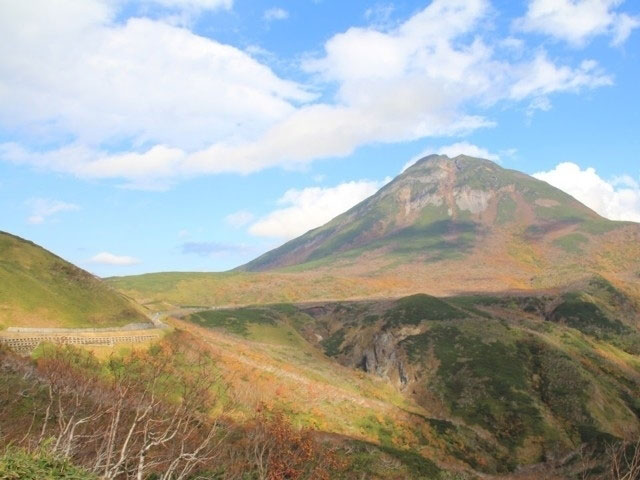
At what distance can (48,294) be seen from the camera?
5194 centimetres

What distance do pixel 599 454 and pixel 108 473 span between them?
186 feet

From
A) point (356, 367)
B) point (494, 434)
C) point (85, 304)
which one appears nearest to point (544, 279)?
point (356, 367)

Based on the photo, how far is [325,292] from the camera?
567 ft

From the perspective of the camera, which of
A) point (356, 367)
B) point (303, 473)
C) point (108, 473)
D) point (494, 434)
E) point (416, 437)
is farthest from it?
point (356, 367)

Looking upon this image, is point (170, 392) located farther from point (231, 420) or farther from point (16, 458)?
point (16, 458)

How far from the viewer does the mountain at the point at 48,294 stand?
155ft

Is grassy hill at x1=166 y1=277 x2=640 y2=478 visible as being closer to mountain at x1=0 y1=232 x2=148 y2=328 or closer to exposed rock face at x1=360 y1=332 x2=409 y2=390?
exposed rock face at x1=360 y1=332 x2=409 y2=390

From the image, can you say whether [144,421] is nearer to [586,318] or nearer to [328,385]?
[328,385]

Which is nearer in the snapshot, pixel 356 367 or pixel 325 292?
pixel 356 367

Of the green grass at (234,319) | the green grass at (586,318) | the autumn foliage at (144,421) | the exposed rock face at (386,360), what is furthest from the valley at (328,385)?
the green grass at (586,318)

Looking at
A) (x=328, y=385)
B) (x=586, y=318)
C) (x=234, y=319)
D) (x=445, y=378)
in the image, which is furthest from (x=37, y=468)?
(x=586, y=318)

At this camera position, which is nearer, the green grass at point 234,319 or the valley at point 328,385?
the valley at point 328,385

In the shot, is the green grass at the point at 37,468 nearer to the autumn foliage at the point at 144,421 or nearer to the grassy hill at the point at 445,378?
the autumn foliage at the point at 144,421

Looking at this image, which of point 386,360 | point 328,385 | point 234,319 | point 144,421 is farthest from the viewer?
point 234,319
